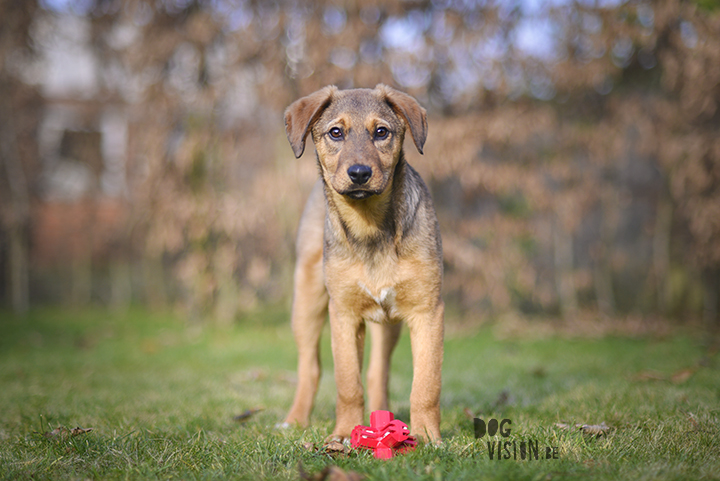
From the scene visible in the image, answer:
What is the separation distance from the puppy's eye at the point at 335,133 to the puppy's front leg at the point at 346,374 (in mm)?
984

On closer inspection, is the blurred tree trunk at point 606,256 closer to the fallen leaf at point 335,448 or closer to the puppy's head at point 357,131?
the puppy's head at point 357,131

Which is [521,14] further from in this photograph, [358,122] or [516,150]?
[358,122]

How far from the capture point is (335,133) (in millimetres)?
3025

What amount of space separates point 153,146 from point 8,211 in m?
4.52

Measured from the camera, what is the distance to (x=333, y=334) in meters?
3.05

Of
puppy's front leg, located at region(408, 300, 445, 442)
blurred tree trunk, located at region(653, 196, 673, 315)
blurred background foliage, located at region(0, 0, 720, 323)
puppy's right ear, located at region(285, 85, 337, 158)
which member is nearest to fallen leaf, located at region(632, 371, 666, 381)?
puppy's front leg, located at region(408, 300, 445, 442)

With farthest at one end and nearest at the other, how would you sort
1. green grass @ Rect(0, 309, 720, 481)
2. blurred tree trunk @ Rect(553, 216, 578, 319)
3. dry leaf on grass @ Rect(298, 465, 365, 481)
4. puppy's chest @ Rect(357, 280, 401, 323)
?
1. blurred tree trunk @ Rect(553, 216, 578, 319)
2. puppy's chest @ Rect(357, 280, 401, 323)
3. green grass @ Rect(0, 309, 720, 481)
4. dry leaf on grass @ Rect(298, 465, 365, 481)

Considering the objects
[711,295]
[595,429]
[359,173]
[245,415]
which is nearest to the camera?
[359,173]

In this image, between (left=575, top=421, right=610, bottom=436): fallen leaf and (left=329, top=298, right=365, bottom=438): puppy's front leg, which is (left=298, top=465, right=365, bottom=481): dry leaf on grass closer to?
(left=329, top=298, right=365, bottom=438): puppy's front leg

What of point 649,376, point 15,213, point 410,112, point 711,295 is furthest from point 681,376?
point 15,213

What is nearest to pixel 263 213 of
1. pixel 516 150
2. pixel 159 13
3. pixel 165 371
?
pixel 165 371

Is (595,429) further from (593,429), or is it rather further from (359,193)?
(359,193)

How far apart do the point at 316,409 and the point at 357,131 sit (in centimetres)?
219

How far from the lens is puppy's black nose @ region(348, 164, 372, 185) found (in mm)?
2650
